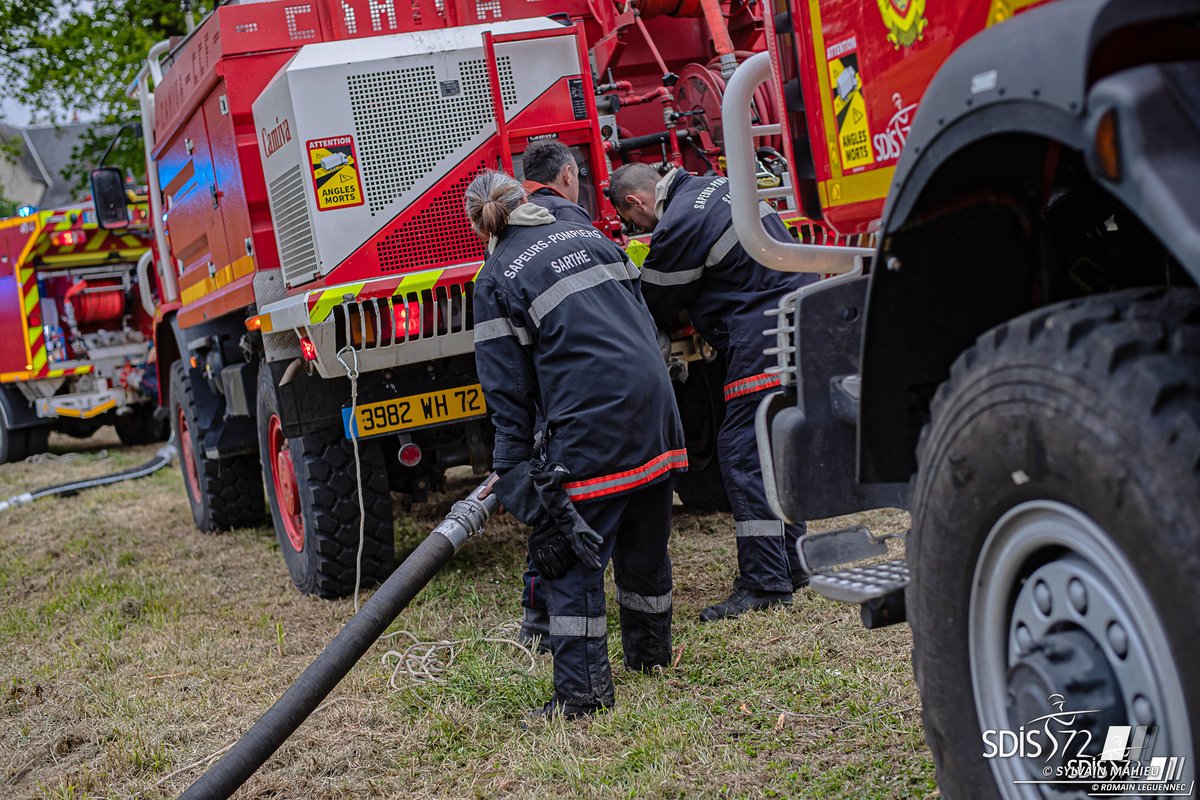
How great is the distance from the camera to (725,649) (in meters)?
4.32

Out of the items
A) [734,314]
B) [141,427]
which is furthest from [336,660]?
[141,427]

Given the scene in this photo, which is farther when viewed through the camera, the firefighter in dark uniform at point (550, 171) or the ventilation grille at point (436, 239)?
the ventilation grille at point (436, 239)

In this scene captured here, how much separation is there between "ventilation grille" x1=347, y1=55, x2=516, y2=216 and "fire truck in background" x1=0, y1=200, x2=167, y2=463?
817 cm

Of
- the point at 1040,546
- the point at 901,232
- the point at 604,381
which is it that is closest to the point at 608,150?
the point at 604,381

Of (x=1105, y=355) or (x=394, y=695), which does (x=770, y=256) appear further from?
(x=394, y=695)

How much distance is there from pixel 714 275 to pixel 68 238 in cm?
959

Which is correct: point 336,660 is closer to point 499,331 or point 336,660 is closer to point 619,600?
point 619,600

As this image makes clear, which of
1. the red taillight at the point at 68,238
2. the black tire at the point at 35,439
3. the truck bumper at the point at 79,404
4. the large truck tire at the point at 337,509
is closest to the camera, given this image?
the large truck tire at the point at 337,509

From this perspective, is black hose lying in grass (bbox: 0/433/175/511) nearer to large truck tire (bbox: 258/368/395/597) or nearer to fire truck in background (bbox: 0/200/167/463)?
fire truck in background (bbox: 0/200/167/463)

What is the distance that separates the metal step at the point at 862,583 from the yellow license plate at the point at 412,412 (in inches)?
111

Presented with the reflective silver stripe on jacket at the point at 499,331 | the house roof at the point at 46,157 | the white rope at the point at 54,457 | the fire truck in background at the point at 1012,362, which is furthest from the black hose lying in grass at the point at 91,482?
the house roof at the point at 46,157

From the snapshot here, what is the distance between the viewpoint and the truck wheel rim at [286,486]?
5.82 m

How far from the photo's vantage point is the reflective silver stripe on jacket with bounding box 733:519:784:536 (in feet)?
15.7

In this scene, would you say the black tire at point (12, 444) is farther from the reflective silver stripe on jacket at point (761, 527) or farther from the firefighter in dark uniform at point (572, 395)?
the firefighter in dark uniform at point (572, 395)
